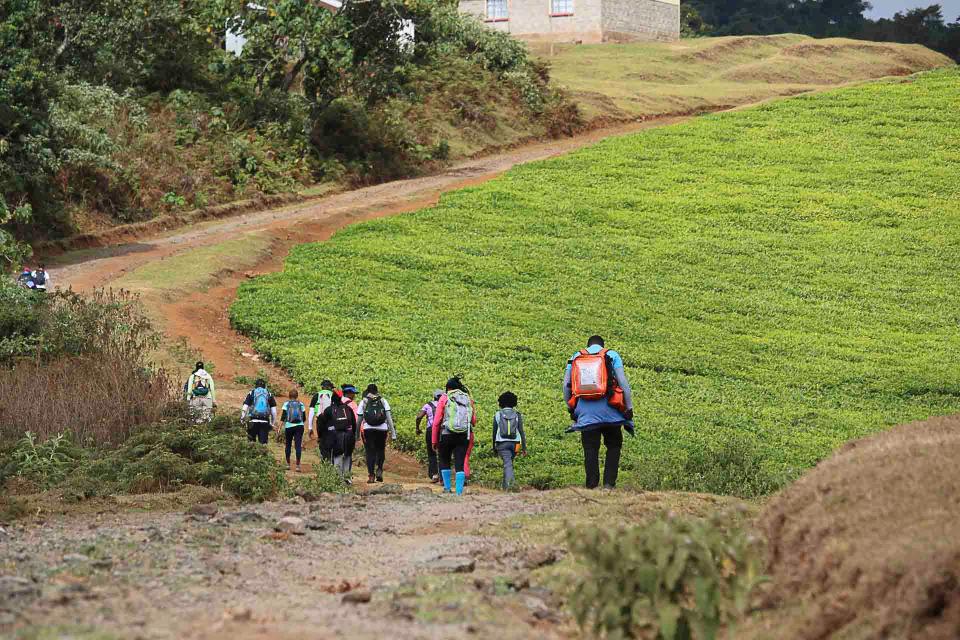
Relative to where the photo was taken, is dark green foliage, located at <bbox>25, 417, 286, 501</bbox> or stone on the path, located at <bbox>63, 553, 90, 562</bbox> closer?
stone on the path, located at <bbox>63, 553, 90, 562</bbox>

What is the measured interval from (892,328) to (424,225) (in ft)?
42.2

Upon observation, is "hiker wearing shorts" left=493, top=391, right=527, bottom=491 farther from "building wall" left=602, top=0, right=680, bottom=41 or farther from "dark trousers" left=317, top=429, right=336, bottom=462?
"building wall" left=602, top=0, right=680, bottom=41

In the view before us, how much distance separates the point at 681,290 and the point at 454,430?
1647 centimetres

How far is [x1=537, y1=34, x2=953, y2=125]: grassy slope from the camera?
5438cm

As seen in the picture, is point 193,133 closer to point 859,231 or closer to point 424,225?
point 424,225

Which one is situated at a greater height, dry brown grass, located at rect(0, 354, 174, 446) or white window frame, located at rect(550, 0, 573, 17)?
white window frame, located at rect(550, 0, 573, 17)

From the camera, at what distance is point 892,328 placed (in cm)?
2833

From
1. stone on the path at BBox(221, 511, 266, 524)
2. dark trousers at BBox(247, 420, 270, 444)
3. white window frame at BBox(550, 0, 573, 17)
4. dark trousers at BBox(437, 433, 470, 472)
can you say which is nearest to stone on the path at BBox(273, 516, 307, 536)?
stone on the path at BBox(221, 511, 266, 524)

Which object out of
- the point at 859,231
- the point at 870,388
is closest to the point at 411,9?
the point at 859,231

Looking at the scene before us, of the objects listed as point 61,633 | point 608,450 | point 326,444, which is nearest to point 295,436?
point 326,444

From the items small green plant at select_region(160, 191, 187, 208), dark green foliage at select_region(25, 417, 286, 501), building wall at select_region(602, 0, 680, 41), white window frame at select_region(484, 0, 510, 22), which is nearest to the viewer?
dark green foliage at select_region(25, 417, 286, 501)

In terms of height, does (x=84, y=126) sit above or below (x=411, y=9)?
below

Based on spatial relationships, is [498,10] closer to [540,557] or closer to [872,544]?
[540,557]

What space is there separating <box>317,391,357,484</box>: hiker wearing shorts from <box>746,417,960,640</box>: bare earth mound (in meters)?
8.66
